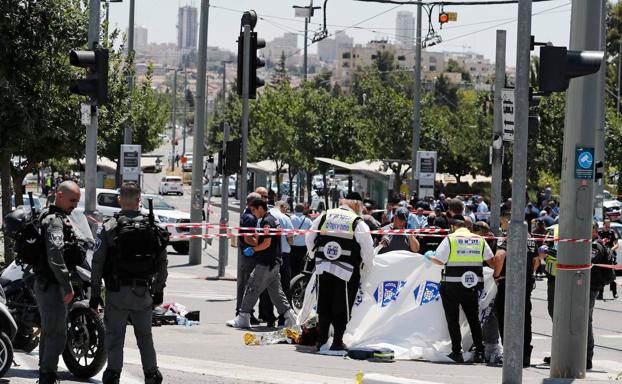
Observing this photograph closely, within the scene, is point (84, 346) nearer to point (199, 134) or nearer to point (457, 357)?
point (457, 357)

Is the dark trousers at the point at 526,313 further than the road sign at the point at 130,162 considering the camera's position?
No

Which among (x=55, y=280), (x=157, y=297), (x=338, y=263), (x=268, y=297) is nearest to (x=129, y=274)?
(x=157, y=297)

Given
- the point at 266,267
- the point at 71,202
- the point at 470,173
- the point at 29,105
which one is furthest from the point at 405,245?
the point at 470,173

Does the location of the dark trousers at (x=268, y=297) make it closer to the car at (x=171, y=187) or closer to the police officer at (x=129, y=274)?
the police officer at (x=129, y=274)

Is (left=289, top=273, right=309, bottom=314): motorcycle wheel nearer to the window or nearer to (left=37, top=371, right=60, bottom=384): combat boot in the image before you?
(left=37, top=371, right=60, bottom=384): combat boot

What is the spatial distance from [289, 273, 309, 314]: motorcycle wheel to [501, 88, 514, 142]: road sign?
3607 mm

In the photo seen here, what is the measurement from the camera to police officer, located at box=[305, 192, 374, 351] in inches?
522

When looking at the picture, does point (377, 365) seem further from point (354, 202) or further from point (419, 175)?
point (419, 175)

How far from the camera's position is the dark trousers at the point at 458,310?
12.9 metres

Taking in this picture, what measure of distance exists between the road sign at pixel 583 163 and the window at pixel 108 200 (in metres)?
24.7

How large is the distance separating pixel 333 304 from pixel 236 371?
6.79 ft

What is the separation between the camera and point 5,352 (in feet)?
33.9

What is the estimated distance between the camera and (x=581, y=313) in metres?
11.3

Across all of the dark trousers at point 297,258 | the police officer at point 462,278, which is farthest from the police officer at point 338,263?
the dark trousers at point 297,258
